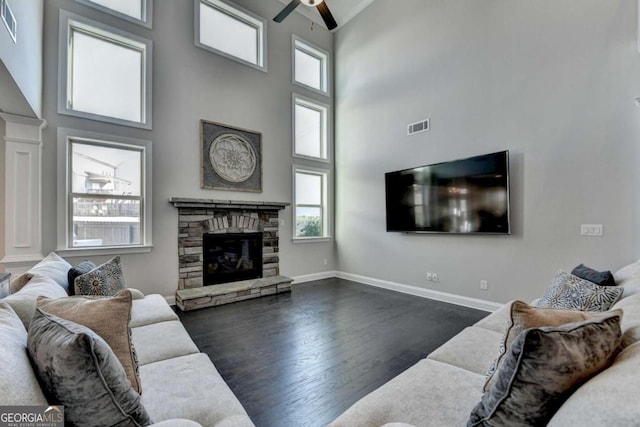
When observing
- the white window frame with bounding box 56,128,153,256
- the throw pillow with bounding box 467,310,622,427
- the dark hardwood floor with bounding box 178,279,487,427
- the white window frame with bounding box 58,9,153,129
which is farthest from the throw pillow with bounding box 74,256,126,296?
the throw pillow with bounding box 467,310,622,427

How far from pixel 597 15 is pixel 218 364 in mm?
5203

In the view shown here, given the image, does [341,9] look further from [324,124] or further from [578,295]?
[578,295]

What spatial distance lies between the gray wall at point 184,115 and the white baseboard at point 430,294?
117cm

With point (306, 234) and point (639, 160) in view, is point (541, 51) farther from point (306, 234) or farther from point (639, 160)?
point (306, 234)

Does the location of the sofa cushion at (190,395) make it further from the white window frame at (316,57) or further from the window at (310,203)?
the white window frame at (316,57)

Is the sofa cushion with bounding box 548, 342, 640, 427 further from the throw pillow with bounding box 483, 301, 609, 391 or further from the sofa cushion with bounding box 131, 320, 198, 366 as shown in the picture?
the sofa cushion with bounding box 131, 320, 198, 366

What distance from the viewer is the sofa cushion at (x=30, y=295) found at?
131 cm

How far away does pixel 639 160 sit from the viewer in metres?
2.78

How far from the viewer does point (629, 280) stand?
1.93m

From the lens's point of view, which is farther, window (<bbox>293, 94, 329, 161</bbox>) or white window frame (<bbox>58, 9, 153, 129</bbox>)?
window (<bbox>293, 94, 329, 161</bbox>)

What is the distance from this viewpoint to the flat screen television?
363 centimetres

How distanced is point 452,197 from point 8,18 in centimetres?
488

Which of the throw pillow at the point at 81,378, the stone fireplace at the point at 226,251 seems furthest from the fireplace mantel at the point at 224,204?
the throw pillow at the point at 81,378

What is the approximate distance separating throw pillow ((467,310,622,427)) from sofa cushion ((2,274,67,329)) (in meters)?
1.96
